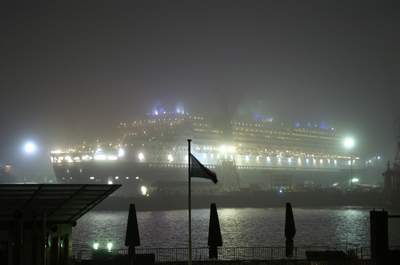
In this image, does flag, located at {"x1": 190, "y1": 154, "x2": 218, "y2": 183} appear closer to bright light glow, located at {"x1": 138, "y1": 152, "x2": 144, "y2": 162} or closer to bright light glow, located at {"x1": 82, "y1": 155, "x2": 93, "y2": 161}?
bright light glow, located at {"x1": 138, "y1": 152, "x2": 144, "y2": 162}

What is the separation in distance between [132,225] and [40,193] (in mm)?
7497

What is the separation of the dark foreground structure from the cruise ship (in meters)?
73.3

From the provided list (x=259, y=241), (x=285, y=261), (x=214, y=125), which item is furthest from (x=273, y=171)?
(x=285, y=261)

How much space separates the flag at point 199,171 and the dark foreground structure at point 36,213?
144 inches

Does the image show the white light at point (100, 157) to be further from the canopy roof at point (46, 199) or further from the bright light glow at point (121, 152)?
the canopy roof at point (46, 199)

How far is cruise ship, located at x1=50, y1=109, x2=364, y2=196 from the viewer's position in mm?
94062

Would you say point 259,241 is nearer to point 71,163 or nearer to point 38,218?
point 38,218

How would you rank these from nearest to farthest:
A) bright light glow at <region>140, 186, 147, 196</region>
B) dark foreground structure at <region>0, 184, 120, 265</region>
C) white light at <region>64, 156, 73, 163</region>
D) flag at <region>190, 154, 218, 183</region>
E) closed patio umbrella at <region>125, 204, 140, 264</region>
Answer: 1. dark foreground structure at <region>0, 184, 120, 265</region>
2. flag at <region>190, 154, 218, 183</region>
3. closed patio umbrella at <region>125, 204, 140, 264</region>
4. bright light glow at <region>140, 186, 147, 196</region>
5. white light at <region>64, 156, 73, 163</region>

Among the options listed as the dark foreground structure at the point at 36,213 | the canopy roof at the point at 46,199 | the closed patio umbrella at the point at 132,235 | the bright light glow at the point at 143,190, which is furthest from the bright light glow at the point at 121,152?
the canopy roof at the point at 46,199

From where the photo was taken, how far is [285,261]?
20.0 m

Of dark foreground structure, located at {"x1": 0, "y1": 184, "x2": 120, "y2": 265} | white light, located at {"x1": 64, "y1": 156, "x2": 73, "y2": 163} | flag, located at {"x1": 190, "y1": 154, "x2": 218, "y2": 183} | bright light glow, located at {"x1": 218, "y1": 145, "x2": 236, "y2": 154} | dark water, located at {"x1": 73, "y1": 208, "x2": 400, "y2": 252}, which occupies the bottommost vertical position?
dark water, located at {"x1": 73, "y1": 208, "x2": 400, "y2": 252}

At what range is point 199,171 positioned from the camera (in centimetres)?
1574

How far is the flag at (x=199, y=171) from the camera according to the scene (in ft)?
51.2

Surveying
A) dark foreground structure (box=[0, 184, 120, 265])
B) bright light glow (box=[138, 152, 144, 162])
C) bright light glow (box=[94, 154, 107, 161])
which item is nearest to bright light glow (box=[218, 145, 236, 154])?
bright light glow (box=[138, 152, 144, 162])
